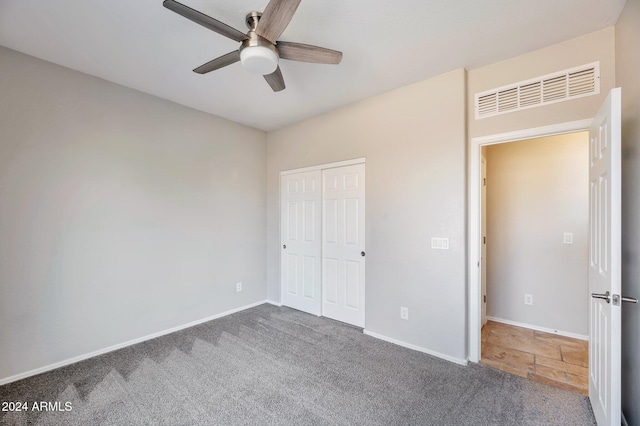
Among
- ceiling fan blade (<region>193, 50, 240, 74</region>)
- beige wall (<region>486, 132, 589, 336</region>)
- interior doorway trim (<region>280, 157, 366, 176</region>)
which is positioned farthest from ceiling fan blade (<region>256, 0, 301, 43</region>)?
beige wall (<region>486, 132, 589, 336</region>)

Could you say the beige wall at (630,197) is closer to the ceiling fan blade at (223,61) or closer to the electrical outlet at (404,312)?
the electrical outlet at (404,312)

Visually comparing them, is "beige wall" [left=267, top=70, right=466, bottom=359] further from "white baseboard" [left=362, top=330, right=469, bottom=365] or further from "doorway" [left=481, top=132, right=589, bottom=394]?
"doorway" [left=481, top=132, right=589, bottom=394]

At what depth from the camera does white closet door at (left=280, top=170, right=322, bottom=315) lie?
3.71 m

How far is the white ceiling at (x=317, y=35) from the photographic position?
5.82 feet

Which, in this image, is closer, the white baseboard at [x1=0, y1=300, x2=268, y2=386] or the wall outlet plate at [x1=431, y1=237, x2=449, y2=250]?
the white baseboard at [x1=0, y1=300, x2=268, y2=386]

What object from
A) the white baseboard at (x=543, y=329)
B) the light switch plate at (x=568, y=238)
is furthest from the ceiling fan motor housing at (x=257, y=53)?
the white baseboard at (x=543, y=329)

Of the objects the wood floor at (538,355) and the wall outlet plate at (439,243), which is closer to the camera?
the wood floor at (538,355)

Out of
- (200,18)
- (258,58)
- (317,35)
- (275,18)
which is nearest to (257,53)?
(258,58)

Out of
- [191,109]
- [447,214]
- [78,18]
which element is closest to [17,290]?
[78,18]

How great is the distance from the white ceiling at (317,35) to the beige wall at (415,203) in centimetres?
32

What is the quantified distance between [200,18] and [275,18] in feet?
1.35

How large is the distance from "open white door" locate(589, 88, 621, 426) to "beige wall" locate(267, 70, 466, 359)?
85 centimetres

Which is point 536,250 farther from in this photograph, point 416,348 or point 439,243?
point 416,348

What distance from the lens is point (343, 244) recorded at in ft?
11.3
